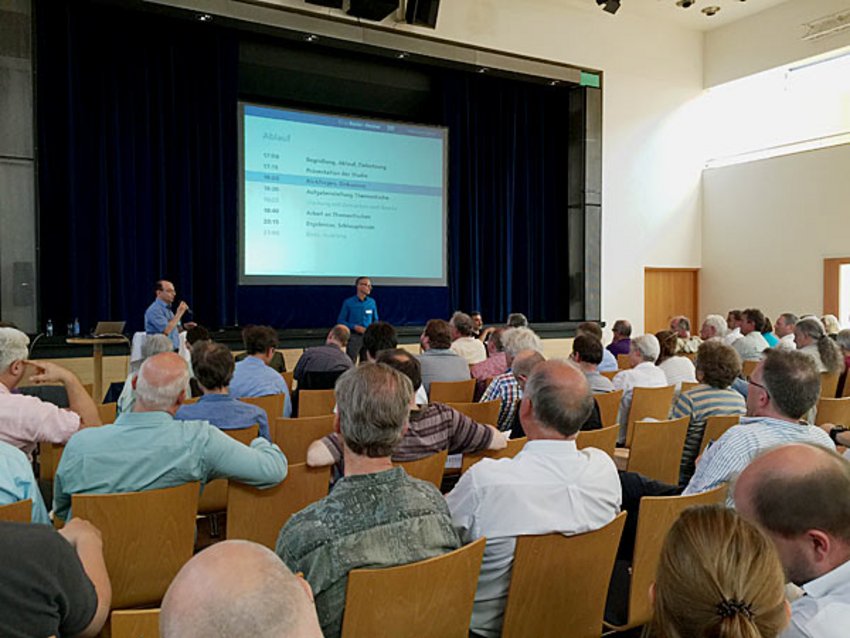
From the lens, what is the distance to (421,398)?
3.93 m

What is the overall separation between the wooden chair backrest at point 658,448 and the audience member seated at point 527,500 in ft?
3.91

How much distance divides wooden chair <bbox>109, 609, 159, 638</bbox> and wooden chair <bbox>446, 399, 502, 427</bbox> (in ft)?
8.64

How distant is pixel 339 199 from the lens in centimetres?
984

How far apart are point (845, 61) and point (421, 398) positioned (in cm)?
1106

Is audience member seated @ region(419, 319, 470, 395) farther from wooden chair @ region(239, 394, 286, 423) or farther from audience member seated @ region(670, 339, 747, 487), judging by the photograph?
audience member seated @ region(670, 339, 747, 487)

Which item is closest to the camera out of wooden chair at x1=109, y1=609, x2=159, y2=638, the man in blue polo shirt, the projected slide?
wooden chair at x1=109, y1=609, x2=159, y2=638

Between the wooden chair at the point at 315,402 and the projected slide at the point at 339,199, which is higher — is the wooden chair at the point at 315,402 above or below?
below

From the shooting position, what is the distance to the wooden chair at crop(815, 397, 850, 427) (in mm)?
4320

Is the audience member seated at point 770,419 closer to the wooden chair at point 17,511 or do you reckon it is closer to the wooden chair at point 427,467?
the wooden chair at point 427,467

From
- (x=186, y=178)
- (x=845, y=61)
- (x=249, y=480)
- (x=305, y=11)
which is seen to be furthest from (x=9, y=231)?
(x=845, y=61)

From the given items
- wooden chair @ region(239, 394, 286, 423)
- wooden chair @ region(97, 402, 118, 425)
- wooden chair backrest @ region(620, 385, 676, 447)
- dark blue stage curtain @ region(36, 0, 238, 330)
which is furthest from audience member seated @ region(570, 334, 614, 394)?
dark blue stage curtain @ region(36, 0, 238, 330)

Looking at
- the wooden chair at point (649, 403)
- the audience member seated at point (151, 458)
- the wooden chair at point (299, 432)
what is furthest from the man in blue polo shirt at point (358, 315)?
the audience member seated at point (151, 458)

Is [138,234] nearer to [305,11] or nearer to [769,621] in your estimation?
[305,11]

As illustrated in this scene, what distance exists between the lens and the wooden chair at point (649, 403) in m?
4.47
